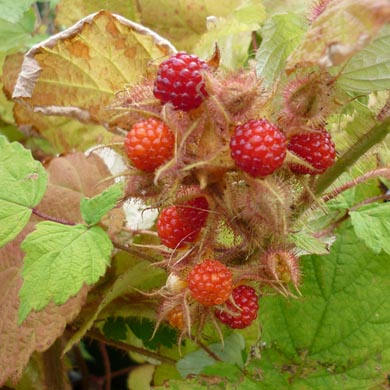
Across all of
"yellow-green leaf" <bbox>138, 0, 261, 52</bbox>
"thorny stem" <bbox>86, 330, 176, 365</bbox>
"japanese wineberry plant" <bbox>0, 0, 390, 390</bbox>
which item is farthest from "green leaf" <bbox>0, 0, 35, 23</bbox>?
"thorny stem" <bbox>86, 330, 176, 365</bbox>

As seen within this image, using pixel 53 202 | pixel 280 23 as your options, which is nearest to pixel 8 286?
pixel 53 202

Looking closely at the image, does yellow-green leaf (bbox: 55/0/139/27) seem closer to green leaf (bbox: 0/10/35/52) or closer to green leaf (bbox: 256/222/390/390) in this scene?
green leaf (bbox: 0/10/35/52)

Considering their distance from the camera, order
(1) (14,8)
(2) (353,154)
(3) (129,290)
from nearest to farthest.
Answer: (2) (353,154) < (3) (129,290) < (1) (14,8)

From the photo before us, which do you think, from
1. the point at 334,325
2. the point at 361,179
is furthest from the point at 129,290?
the point at 361,179

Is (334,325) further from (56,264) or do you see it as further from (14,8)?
(14,8)

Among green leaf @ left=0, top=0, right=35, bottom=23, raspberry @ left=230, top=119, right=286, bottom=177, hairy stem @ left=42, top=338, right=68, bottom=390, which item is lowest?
hairy stem @ left=42, top=338, right=68, bottom=390

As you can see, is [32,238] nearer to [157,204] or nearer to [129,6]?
[157,204]

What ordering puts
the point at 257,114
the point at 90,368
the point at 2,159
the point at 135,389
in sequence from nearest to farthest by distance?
the point at 257,114, the point at 2,159, the point at 135,389, the point at 90,368
